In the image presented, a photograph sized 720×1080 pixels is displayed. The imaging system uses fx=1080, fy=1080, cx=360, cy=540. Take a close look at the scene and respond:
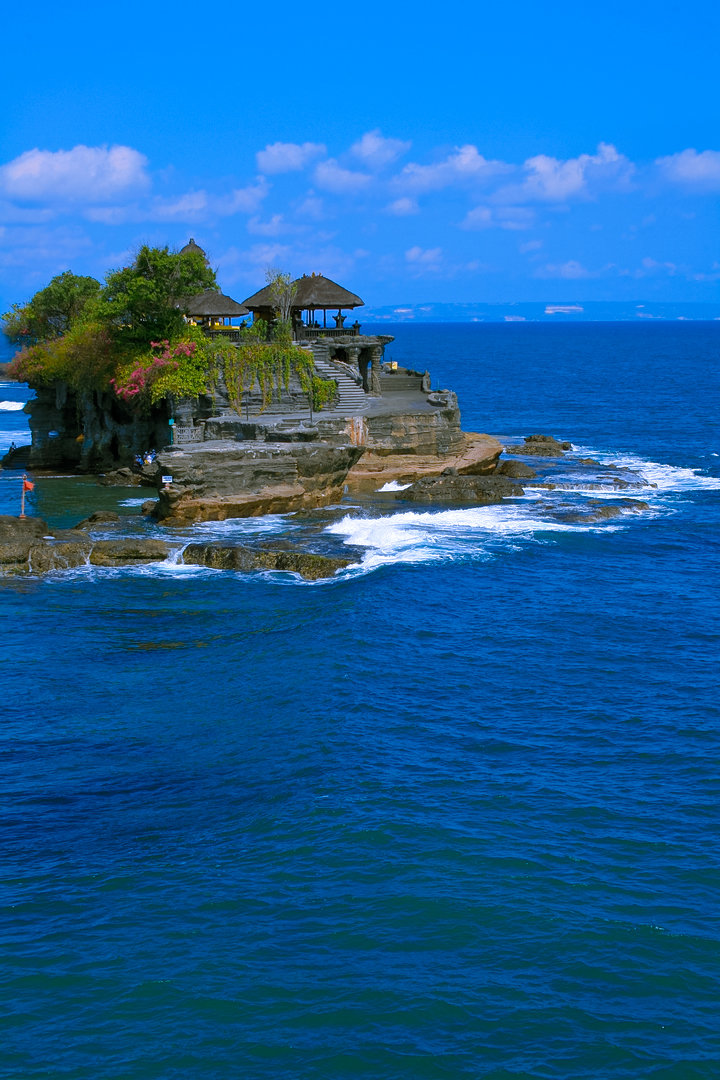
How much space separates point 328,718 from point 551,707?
5.80m

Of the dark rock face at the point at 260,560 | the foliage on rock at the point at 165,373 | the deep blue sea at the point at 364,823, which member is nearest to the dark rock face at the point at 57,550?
the deep blue sea at the point at 364,823

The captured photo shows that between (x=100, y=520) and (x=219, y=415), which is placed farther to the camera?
(x=219, y=415)

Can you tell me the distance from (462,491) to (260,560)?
15292 millimetres

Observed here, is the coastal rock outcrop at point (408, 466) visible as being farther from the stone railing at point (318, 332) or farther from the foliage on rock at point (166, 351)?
the stone railing at point (318, 332)

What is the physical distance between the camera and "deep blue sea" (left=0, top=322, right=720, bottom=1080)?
16.5 m

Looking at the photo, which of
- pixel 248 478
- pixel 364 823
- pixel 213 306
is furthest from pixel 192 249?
pixel 364 823

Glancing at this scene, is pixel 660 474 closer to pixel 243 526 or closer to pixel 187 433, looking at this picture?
pixel 187 433

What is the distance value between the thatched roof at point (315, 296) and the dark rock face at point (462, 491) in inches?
646

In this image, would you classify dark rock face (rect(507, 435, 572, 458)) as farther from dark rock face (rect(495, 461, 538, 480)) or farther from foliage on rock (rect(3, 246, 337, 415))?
foliage on rock (rect(3, 246, 337, 415))

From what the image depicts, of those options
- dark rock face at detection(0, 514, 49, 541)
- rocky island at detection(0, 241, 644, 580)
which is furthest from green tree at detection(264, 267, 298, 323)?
dark rock face at detection(0, 514, 49, 541)

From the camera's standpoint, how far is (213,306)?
65.7 meters

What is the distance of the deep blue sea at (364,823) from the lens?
16547 mm

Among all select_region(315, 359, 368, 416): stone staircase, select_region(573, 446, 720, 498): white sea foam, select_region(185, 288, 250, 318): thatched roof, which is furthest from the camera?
select_region(185, 288, 250, 318): thatched roof

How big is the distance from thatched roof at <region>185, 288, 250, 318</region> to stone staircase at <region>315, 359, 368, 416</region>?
6.80 meters
